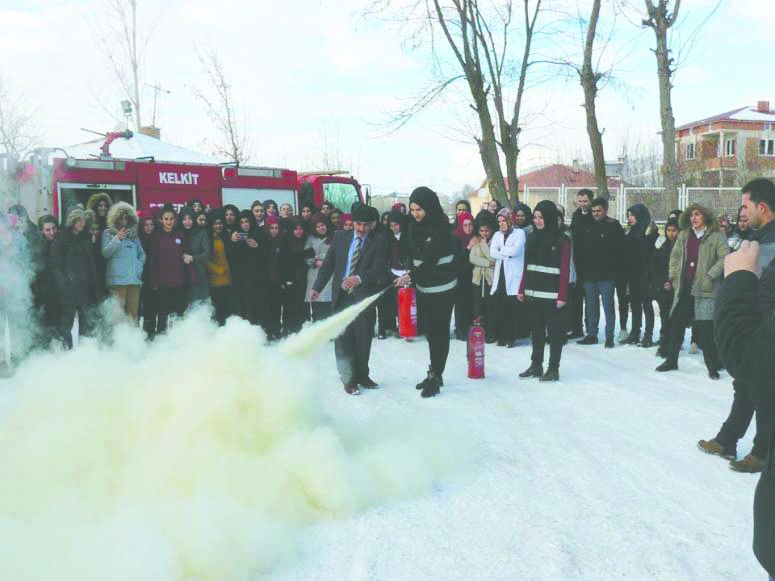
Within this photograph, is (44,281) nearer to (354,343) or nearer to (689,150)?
(354,343)

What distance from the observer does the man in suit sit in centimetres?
780

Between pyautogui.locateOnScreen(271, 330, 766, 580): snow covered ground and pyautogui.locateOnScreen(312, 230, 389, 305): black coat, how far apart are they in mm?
1127

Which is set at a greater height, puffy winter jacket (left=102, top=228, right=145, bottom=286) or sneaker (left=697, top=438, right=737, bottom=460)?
puffy winter jacket (left=102, top=228, right=145, bottom=286)

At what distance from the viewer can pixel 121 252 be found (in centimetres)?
909

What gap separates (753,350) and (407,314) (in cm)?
891

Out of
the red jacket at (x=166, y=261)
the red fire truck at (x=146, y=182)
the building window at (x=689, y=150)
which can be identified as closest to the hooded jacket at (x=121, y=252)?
the red jacket at (x=166, y=261)

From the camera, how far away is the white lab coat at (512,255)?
10.2 m

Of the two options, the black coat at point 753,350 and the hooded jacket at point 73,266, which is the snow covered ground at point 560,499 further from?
the hooded jacket at point 73,266

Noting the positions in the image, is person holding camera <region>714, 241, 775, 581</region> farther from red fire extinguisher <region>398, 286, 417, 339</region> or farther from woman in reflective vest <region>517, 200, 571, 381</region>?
red fire extinguisher <region>398, 286, 417, 339</region>

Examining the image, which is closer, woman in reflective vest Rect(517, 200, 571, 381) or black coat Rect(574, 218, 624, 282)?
woman in reflective vest Rect(517, 200, 571, 381)

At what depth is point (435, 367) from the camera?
25.4 feet

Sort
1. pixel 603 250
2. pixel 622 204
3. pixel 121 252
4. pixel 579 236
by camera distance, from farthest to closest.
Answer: pixel 622 204, pixel 579 236, pixel 603 250, pixel 121 252

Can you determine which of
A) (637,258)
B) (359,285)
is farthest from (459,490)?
(637,258)

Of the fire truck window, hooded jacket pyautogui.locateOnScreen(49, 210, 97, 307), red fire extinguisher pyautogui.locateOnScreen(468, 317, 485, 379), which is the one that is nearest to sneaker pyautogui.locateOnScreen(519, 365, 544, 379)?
red fire extinguisher pyautogui.locateOnScreen(468, 317, 485, 379)
